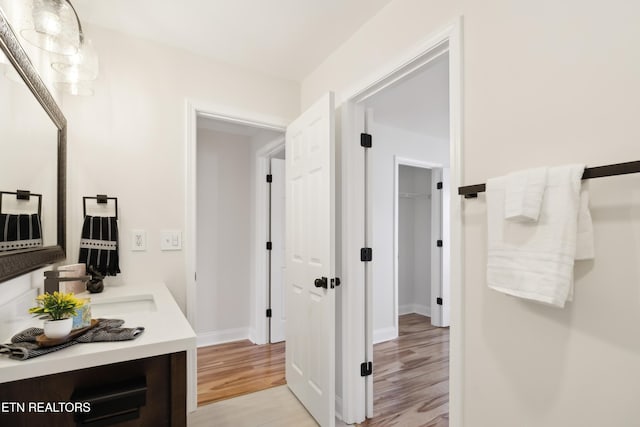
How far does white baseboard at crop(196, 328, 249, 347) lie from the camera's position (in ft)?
10.7

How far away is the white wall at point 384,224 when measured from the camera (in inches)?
138

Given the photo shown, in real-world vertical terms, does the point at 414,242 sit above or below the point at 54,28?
below

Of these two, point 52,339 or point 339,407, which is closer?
point 52,339

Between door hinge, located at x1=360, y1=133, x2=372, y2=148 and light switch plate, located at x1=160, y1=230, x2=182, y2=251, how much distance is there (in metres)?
1.38

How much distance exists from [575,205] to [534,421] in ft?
2.40

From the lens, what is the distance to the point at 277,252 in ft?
11.2

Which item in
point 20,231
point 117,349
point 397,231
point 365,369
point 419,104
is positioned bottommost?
point 365,369

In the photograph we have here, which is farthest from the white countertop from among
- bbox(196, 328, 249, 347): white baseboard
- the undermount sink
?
bbox(196, 328, 249, 347): white baseboard

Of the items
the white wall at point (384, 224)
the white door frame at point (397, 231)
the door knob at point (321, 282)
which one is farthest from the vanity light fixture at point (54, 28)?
the white door frame at point (397, 231)

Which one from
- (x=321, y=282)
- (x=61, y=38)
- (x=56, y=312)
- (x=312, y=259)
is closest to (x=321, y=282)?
(x=321, y=282)

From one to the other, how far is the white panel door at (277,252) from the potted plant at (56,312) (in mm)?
2500

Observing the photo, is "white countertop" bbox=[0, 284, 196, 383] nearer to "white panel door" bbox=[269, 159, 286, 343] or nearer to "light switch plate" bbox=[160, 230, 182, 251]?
"light switch plate" bbox=[160, 230, 182, 251]

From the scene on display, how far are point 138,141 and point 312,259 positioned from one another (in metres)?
1.37

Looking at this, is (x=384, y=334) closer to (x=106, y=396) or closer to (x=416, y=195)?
(x=416, y=195)
